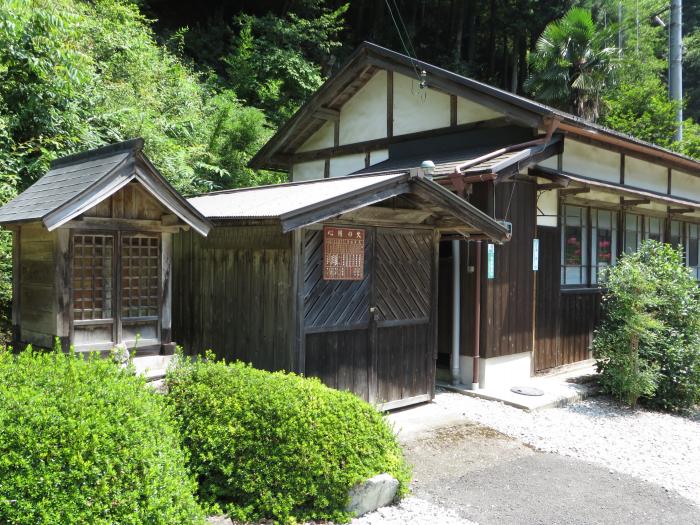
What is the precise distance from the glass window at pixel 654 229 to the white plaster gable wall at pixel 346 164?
6814mm

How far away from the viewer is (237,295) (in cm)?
711

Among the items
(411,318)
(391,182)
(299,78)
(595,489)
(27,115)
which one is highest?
(299,78)

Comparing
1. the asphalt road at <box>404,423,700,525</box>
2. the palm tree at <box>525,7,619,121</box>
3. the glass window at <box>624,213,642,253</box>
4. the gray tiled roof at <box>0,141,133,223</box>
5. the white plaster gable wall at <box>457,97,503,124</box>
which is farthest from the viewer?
the palm tree at <box>525,7,619,121</box>

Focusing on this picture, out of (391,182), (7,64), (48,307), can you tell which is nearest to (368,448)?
(391,182)

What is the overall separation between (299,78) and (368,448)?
17497 mm

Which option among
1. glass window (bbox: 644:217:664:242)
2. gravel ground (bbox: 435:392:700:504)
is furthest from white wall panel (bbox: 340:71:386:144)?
glass window (bbox: 644:217:664:242)

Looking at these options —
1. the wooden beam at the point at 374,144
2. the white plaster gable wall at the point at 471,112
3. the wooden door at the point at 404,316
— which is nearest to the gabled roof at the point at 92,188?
the wooden door at the point at 404,316

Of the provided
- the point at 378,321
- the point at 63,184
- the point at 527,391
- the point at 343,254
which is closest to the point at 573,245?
the point at 527,391

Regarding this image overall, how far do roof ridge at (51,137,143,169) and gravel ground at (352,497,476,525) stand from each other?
13.4 feet

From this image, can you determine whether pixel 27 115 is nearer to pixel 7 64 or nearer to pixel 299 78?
pixel 7 64

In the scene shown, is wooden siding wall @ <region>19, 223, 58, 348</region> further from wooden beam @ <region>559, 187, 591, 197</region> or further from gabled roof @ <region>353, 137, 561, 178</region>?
wooden beam @ <region>559, 187, 591, 197</region>

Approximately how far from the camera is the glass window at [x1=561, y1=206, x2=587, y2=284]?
10.5 metres

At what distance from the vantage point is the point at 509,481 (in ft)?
17.9

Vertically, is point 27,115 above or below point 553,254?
above
